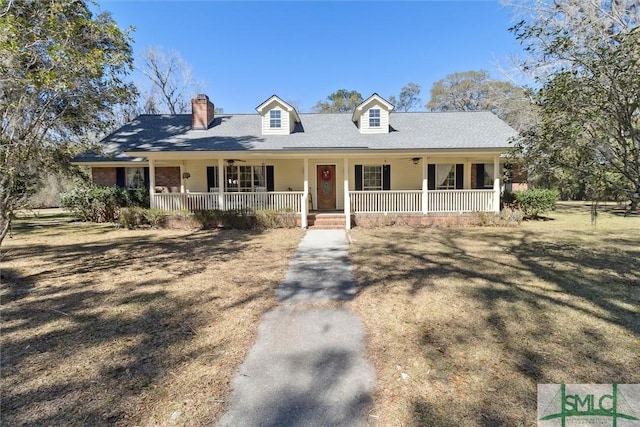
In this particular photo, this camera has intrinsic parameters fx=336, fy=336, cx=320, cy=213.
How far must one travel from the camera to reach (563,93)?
18.3 feet

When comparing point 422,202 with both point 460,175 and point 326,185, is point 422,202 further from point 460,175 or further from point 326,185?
point 326,185

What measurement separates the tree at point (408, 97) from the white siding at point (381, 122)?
35.2m

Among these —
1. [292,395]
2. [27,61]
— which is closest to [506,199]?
[292,395]

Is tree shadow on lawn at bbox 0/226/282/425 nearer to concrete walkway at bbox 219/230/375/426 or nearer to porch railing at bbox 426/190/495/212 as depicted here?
concrete walkway at bbox 219/230/375/426

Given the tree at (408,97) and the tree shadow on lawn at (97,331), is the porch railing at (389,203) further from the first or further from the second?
the tree at (408,97)

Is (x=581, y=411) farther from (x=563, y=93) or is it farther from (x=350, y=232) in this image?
(x=350, y=232)

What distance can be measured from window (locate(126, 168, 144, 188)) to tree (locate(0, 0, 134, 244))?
26.6 feet

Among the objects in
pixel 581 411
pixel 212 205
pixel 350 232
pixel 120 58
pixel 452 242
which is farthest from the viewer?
pixel 212 205

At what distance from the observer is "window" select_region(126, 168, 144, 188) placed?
604 inches

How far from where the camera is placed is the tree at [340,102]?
148ft

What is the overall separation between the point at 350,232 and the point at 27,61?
28.7ft

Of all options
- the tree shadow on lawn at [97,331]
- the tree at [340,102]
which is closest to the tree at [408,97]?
the tree at [340,102]

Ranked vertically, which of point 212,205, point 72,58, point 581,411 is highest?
point 72,58

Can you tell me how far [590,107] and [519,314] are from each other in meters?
3.71
